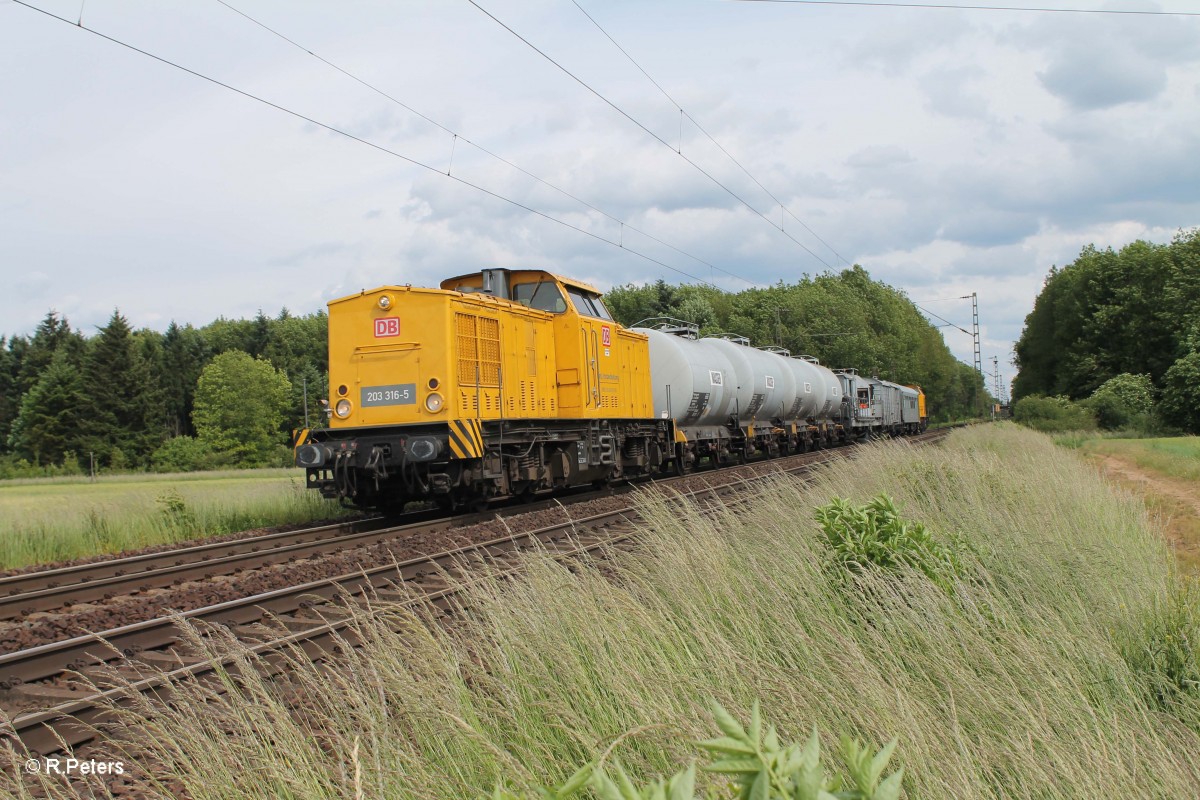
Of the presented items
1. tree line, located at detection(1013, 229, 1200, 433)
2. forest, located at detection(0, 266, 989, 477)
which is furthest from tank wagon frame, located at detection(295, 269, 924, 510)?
forest, located at detection(0, 266, 989, 477)

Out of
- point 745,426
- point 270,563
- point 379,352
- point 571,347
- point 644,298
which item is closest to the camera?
point 270,563

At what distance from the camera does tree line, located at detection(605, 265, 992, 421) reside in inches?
2301

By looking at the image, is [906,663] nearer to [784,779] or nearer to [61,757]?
[784,779]

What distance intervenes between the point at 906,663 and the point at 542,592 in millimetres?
2007

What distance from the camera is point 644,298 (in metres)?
75.4

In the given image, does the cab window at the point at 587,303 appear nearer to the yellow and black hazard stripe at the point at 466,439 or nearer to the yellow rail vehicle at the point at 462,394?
the yellow rail vehicle at the point at 462,394

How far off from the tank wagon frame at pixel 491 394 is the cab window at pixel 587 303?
0.13ft

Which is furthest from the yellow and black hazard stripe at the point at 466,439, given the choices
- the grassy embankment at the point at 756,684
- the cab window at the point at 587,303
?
the grassy embankment at the point at 756,684

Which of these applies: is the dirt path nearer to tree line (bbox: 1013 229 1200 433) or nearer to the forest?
tree line (bbox: 1013 229 1200 433)

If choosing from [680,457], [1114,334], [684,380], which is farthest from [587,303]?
[1114,334]

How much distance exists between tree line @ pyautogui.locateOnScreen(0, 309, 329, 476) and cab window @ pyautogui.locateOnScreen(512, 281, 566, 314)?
50.4 metres

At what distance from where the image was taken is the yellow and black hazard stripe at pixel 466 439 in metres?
12.3

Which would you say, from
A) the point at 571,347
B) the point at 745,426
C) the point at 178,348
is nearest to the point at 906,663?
the point at 571,347

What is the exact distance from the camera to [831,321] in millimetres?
59719
